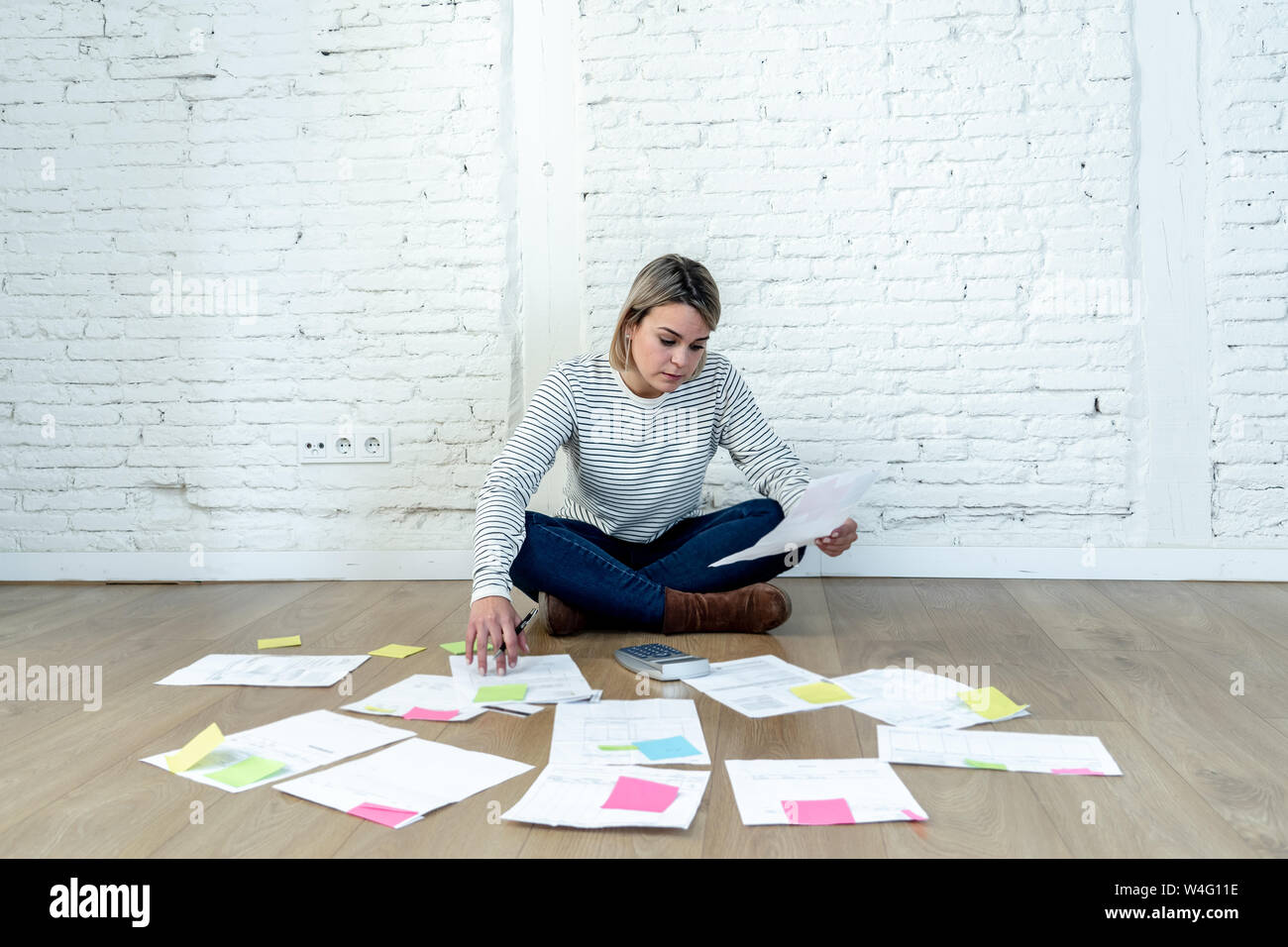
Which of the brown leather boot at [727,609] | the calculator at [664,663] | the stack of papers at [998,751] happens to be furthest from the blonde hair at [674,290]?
the stack of papers at [998,751]

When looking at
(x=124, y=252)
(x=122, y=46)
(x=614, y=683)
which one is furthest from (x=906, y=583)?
(x=122, y=46)

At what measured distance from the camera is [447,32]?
3252 mm

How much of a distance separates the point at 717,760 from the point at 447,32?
2.57 m

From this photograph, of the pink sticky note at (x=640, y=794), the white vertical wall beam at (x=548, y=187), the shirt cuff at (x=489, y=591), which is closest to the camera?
the pink sticky note at (x=640, y=794)

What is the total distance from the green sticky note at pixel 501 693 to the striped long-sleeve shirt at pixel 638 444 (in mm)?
468

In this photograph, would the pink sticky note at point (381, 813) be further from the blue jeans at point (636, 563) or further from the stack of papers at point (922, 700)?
the blue jeans at point (636, 563)

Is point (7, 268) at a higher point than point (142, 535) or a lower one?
higher

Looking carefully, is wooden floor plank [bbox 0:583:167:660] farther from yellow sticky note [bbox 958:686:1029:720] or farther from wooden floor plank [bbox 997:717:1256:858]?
wooden floor plank [bbox 997:717:1256:858]

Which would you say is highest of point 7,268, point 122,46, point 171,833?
point 122,46

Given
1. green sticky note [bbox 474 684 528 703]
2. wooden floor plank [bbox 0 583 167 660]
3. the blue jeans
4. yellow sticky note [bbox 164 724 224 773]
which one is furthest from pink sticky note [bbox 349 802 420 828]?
wooden floor plank [bbox 0 583 167 660]

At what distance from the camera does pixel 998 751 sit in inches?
63.0

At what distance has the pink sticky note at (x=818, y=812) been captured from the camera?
1332 millimetres

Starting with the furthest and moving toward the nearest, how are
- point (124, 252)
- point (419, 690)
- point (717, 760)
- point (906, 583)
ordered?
point (124, 252) → point (906, 583) → point (419, 690) → point (717, 760)
